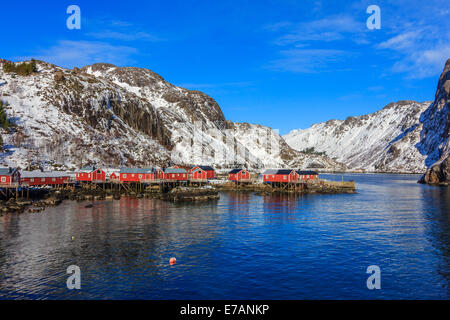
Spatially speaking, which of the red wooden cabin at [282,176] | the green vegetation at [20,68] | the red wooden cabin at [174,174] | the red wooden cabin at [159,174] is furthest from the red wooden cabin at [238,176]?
the green vegetation at [20,68]

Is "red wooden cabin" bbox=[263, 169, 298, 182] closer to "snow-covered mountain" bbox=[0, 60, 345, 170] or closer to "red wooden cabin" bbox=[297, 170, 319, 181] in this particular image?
"red wooden cabin" bbox=[297, 170, 319, 181]

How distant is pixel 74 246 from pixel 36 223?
16241mm

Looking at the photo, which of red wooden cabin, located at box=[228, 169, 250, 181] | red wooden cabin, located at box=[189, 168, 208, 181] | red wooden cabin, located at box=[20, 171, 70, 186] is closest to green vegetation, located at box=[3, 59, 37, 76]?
red wooden cabin, located at box=[20, 171, 70, 186]

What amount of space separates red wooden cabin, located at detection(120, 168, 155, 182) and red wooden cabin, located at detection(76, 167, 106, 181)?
17.5 ft

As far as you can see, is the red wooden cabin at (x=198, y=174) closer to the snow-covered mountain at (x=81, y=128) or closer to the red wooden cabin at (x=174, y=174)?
the red wooden cabin at (x=174, y=174)

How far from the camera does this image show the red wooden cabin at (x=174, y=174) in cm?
10504

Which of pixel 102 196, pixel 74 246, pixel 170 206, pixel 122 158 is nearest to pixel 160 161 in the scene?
pixel 122 158

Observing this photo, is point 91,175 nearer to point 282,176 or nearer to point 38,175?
point 38,175

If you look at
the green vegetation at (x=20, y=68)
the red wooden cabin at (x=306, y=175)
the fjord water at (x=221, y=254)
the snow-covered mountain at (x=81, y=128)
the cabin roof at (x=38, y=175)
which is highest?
the green vegetation at (x=20, y=68)

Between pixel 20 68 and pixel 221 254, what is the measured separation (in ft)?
519

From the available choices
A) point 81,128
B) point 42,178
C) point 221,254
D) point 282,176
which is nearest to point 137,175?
point 42,178

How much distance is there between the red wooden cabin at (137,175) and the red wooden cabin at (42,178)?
14.3 meters

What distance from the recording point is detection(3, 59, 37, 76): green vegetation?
517 feet

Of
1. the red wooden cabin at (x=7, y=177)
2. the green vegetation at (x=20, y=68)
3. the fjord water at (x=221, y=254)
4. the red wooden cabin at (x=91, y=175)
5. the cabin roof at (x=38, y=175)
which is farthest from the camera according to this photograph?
the green vegetation at (x=20, y=68)
